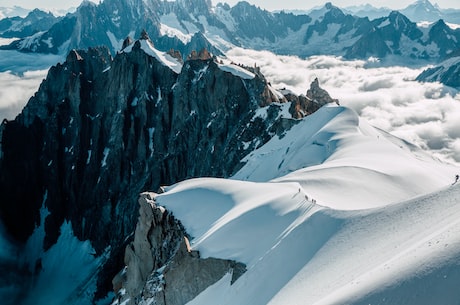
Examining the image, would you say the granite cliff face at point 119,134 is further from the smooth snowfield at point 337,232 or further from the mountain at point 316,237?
the smooth snowfield at point 337,232

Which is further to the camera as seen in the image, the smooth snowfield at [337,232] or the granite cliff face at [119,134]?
the granite cliff face at [119,134]

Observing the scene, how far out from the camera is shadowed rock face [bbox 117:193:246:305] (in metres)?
33.2

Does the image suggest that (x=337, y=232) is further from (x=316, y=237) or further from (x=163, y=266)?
(x=163, y=266)

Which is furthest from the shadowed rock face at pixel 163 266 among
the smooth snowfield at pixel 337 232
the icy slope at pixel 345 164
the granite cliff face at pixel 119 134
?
the granite cliff face at pixel 119 134

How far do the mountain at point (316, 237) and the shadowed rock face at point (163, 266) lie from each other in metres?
0.13

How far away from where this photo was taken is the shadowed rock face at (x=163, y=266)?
33250mm

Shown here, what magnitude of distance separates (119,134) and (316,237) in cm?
11495

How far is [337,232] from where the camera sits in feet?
87.1

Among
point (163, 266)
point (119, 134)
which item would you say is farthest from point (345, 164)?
point (119, 134)

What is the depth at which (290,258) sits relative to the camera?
87.4 ft

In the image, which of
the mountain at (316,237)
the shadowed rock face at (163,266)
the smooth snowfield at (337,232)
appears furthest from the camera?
the shadowed rock face at (163,266)

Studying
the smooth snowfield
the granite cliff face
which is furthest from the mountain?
the granite cliff face

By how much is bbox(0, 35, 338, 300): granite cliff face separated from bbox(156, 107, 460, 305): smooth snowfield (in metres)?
39.2

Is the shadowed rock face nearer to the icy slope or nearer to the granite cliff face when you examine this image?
the icy slope
